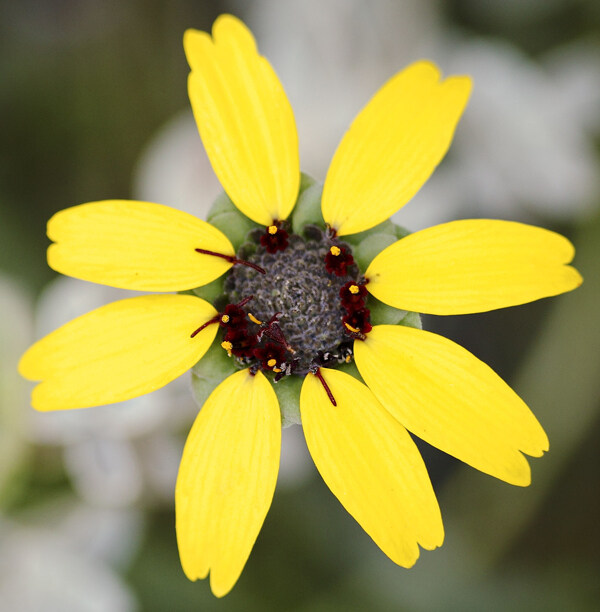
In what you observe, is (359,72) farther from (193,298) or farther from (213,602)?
(213,602)

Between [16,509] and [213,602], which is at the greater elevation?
[16,509]

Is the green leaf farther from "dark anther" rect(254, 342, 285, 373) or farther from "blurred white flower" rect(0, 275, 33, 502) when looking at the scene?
"blurred white flower" rect(0, 275, 33, 502)

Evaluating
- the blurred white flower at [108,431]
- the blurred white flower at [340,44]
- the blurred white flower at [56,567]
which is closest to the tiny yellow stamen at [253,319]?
the blurred white flower at [108,431]

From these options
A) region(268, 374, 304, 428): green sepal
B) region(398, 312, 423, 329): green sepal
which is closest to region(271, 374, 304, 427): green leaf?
region(268, 374, 304, 428): green sepal

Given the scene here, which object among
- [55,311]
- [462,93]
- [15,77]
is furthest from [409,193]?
[15,77]

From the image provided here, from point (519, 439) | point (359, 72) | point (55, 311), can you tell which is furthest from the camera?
point (359, 72)
